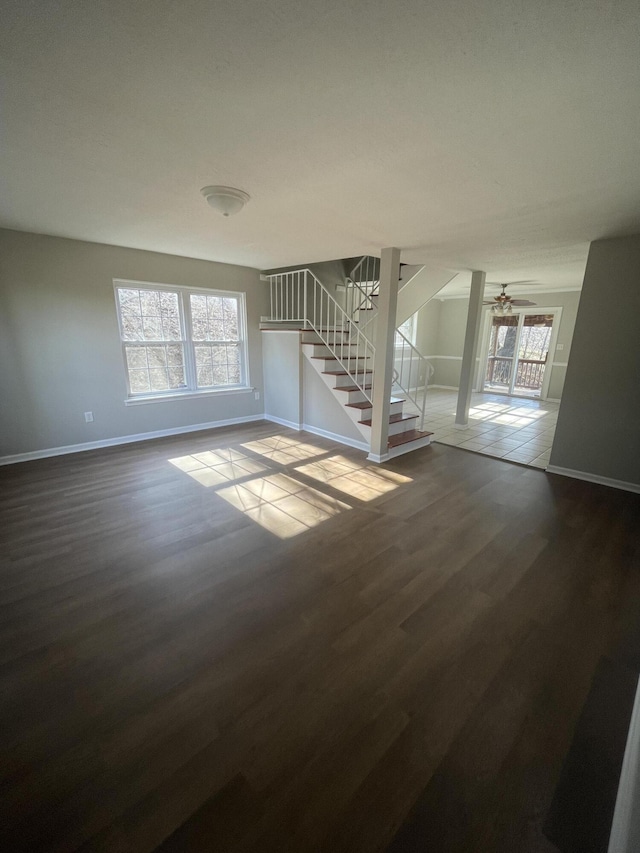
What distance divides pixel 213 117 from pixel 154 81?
0.87 ft

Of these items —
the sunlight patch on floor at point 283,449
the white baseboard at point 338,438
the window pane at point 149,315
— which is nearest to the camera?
the sunlight patch on floor at point 283,449

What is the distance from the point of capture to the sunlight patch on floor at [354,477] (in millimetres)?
3336

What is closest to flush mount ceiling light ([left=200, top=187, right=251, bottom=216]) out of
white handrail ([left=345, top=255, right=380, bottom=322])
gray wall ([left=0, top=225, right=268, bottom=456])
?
gray wall ([left=0, top=225, right=268, bottom=456])

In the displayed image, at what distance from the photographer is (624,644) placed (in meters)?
1.73

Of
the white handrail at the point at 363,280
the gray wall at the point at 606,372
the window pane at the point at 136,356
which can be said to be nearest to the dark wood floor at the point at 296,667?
the gray wall at the point at 606,372

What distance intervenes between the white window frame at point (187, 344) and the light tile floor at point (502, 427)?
3.16 meters

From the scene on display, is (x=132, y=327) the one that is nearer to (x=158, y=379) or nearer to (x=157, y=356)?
(x=157, y=356)

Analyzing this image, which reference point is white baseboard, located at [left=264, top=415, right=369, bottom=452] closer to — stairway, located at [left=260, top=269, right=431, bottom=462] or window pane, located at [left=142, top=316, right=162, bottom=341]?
stairway, located at [left=260, top=269, right=431, bottom=462]

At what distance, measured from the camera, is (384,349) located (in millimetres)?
3834

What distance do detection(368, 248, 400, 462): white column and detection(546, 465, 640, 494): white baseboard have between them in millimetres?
1852

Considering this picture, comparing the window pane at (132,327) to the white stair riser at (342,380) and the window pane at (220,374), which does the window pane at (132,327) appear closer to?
the window pane at (220,374)

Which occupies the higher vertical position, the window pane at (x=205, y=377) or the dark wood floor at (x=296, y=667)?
the window pane at (x=205, y=377)

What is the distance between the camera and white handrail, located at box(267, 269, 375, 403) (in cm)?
493

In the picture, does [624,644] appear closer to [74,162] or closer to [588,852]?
[588,852]
